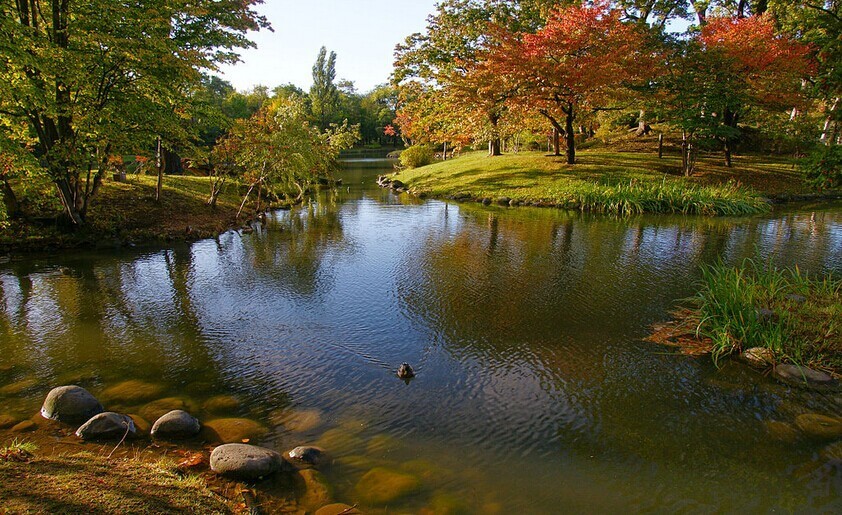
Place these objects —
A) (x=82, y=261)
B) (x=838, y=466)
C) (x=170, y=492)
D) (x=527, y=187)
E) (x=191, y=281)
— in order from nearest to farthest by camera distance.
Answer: (x=170, y=492) → (x=838, y=466) → (x=191, y=281) → (x=82, y=261) → (x=527, y=187)

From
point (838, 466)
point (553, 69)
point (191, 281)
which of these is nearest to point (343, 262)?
point (191, 281)

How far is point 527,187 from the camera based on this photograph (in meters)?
25.1

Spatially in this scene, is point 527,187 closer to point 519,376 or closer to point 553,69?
point 553,69

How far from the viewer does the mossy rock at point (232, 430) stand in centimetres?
497

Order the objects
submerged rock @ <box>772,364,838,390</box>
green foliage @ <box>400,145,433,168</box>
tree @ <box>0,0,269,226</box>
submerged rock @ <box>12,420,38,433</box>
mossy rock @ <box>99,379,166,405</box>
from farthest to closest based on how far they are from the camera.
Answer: green foliage @ <box>400,145,433,168</box>, tree @ <box>0,0,269,226</box>, submerged rock @ <box>772,364,838,390</box>, mossy rock @ <box>99,379,166,405</box>, submerged rock @ <box>12,420,38,433</box>

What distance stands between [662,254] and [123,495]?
1343cm

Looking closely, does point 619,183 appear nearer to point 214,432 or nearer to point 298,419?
point 298,419

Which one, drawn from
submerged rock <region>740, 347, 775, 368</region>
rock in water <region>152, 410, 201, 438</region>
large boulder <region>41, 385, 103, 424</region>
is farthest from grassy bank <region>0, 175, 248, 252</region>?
submerged rock <region>740, 347, 775, 368</region>

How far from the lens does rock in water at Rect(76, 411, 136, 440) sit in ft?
15.6

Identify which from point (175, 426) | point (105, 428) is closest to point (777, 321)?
point (175, 426)

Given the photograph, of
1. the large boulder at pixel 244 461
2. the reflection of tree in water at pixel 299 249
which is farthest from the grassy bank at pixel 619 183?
the large boulder at pixel 244 461

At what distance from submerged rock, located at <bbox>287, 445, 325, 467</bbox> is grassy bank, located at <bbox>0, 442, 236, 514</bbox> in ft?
2.88

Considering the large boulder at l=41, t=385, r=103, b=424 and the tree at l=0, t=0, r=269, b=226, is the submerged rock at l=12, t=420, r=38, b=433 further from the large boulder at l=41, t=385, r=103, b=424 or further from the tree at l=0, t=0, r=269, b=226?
the tree at l=0, t=0, r=269, b=226

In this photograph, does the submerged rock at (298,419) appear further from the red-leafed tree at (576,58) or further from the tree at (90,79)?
the red-leafed tree at (576,58)
